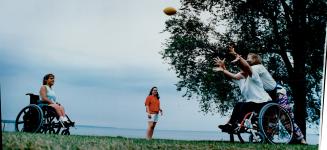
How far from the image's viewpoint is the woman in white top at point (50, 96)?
4945 mm

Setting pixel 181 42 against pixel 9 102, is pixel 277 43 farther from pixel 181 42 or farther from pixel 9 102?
pixel 9 102

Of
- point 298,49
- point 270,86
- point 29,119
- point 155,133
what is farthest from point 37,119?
point 298,49

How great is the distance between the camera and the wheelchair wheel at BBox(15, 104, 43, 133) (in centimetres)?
473

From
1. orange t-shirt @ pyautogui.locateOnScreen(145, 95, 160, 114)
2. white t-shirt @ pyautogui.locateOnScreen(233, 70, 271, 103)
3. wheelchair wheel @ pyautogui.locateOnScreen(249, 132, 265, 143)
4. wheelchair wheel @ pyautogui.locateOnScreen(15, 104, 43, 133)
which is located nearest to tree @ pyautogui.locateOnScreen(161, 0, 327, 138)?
orange t-shirt @ pyautogui.locateOnScreen(145, 95, 160, 114)

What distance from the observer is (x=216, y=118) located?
7984 mm

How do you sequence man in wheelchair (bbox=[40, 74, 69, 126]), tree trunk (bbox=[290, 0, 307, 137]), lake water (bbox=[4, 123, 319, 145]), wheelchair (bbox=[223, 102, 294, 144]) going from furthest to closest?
tree trunk (bbox=[290, 0, 307, 137]), lake water (bbox=[4, 123, 319, 145]), man in wheelchair (bbox=[40, 74, 69, 126]), wheelchair (bbox=[223, 102, 294, 144])

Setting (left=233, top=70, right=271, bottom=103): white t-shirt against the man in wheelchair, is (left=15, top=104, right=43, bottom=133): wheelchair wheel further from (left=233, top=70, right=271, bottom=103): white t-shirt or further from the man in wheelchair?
(left=233, top=70, right=271, bottom=103): white t-shirt

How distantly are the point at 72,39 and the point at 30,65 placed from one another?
2.49 feet

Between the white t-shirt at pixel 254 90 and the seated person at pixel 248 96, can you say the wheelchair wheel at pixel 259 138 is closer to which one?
the seated person at pixel 248 96

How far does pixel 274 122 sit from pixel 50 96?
2.51m

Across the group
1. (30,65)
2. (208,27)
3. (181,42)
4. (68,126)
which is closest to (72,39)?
(30,65)

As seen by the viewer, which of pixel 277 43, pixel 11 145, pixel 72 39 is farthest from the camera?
pixel 277 43

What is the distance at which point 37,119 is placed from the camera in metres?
4.76

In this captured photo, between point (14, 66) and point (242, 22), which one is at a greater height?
point (242, 22)
